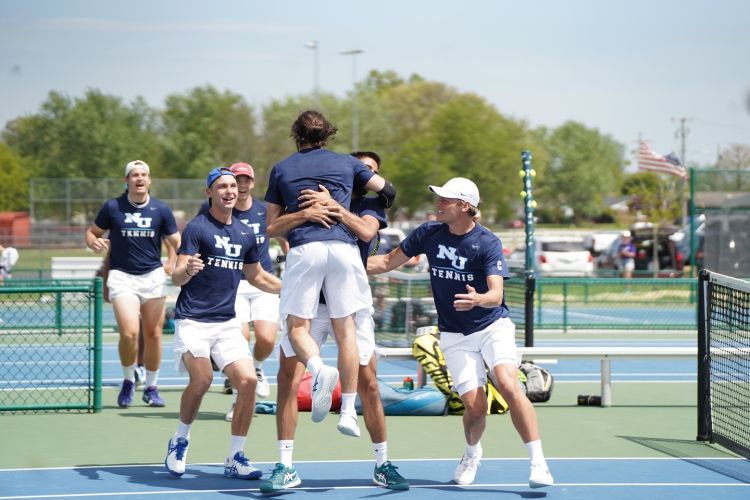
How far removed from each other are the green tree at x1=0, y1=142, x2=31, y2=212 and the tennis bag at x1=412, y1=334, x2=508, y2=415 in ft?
177

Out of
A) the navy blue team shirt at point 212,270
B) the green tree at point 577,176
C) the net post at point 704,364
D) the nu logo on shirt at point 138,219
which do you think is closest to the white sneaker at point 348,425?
the navy blue team shirt at point 212,270

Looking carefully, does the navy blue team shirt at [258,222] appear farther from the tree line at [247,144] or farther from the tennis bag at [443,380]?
the tree line at [247,144]

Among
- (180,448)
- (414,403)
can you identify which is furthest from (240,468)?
(414,403)

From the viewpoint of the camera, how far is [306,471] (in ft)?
26.6

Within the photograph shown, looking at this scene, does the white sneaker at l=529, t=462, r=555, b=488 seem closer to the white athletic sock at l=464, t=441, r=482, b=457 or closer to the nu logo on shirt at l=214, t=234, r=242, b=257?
the white athletic sock at l=464, t=441, r=482, b=457

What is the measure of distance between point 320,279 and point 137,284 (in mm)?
4260

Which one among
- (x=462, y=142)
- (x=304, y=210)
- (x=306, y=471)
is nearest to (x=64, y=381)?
(x=306, y=471)

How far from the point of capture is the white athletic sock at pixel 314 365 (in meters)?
6.80

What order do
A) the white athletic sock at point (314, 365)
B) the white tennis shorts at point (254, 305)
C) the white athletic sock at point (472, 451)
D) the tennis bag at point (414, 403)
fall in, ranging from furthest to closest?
the tennis bag at point (414, 403)
the white tennis shorts at point (254, 305)
the white athletic sock at point (472, 451)
the white athletic sock at point (314, 365)

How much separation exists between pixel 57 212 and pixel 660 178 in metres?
33.0

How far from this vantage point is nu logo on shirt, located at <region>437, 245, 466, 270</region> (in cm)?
748

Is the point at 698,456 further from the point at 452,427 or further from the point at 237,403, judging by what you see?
the point at 237,403

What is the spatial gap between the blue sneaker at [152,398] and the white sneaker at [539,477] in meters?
4.93

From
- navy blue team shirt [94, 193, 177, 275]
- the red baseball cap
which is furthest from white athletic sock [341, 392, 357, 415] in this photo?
navy blue team shirt [94, 193, 177, 275]
